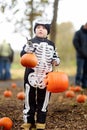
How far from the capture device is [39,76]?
20.5 feet

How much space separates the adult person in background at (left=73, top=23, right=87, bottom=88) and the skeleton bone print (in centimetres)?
692

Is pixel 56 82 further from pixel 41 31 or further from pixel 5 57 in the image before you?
pixel 5 57

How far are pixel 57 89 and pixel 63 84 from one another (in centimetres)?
10

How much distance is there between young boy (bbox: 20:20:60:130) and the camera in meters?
6.24

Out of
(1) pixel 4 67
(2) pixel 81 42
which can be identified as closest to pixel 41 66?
(2) pixel 81 42

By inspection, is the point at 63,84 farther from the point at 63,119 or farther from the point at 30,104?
the point at 63,119

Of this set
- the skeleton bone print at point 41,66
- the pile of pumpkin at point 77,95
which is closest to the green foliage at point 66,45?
the pile of pumpkin at point 77,95

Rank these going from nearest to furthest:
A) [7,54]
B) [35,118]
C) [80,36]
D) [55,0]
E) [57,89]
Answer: [57,89] → [35,118] → [55,0] → [80,36] → [7,54]

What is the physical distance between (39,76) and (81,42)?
7273 mm

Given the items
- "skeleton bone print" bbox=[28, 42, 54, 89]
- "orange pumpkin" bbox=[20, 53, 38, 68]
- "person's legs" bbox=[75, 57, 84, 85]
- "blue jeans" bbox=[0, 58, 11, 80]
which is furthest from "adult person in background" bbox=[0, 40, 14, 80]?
"orange pumpkin" bbox=[20, 53, 38, 68]

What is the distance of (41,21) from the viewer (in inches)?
251

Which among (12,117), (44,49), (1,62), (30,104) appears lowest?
(1,62)

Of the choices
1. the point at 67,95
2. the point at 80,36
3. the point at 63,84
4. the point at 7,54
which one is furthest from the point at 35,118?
the point at 7,54

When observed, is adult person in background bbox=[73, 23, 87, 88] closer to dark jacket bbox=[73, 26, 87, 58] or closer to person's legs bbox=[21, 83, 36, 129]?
dark jacket bbox=[73, 26, 87, 58]
